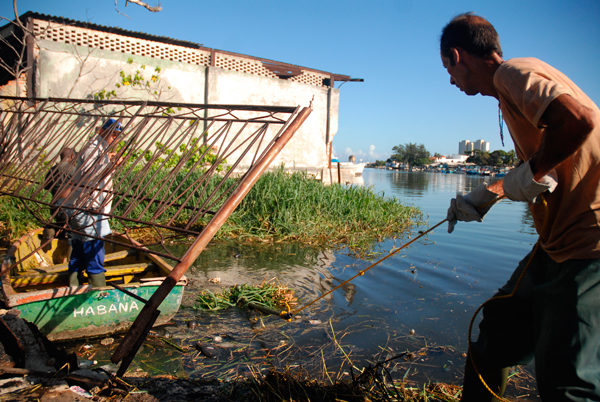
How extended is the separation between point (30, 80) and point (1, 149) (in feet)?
18.8

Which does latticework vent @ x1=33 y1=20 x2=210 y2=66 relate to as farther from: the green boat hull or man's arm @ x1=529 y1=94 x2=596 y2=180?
man's arm @ x1=529 y1=94 x2=596 y2=180

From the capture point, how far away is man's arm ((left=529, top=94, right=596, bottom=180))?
4.31 feet

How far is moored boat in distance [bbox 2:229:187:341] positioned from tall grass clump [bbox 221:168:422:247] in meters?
3.74

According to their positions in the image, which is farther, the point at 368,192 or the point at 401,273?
the point at 368,192

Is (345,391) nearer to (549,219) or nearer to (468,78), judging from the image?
(549,219)

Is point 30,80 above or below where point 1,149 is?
above

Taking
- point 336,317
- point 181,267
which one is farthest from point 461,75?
point 336,317

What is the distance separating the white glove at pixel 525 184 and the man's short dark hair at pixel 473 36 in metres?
0.61

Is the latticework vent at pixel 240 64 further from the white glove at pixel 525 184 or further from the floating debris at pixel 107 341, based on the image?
the white glove at pixel 525 184

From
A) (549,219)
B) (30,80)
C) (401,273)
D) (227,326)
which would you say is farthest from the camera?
(30,80)

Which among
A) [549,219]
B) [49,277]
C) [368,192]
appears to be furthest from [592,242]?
[368,192]

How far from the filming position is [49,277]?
12.5 feet

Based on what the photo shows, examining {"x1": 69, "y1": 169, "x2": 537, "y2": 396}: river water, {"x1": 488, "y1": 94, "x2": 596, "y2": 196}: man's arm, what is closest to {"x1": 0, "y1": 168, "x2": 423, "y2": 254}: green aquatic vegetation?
{"x1": 69, "y1": 169, "x2": 537, "y2": 396}: river water

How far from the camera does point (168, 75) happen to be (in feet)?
32.9
